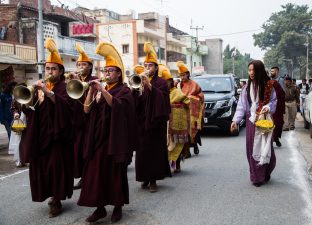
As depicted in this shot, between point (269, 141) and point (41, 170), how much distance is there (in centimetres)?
332

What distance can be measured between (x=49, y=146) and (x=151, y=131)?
167 centimetres

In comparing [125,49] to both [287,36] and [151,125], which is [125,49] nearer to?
[151,125]

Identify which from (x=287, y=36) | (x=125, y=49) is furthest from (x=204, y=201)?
(x=287, y=36)

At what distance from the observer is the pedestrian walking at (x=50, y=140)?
4.97 m

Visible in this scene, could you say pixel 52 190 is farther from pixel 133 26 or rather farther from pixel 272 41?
pixel 272 41

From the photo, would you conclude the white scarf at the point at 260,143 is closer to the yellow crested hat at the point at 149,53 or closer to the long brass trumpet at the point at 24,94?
the yellow crested hat at the point at 149,53

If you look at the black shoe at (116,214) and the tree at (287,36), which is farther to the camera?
the tree at (287,36)

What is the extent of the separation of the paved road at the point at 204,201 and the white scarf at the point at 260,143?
44cm

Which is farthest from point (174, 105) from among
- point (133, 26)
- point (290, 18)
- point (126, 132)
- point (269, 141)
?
point (290, 18)

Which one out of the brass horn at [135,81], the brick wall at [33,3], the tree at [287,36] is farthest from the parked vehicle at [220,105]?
the tree at [287,36]

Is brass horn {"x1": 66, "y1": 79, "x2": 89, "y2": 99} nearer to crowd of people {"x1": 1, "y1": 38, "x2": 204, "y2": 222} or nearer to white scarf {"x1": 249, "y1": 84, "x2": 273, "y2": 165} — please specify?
crowd of people {"x1": 1, "y1": 38, "x2": 204, "y2": 222}

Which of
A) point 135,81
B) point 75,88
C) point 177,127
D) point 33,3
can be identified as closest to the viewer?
point 75,88

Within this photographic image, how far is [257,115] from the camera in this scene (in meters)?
6.46

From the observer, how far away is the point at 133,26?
40.4 meters
